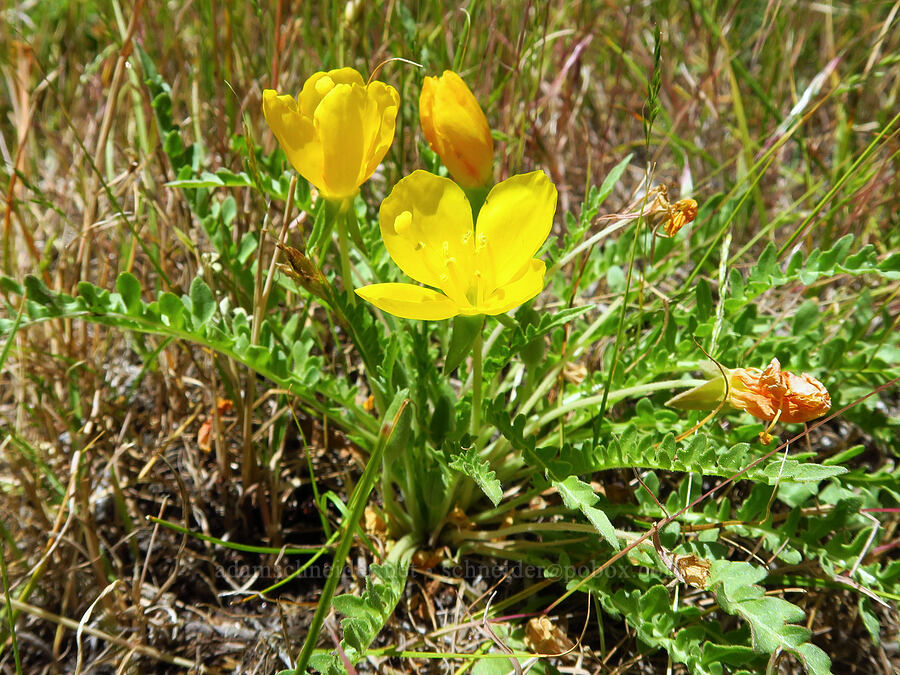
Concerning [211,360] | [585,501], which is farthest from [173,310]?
[585,501]

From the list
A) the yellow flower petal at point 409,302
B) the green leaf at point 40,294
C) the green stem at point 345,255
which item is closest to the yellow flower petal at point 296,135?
the green stem at point 345,255

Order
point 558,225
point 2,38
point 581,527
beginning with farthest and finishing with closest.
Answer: point 2,38
point 558,225
point 581,527

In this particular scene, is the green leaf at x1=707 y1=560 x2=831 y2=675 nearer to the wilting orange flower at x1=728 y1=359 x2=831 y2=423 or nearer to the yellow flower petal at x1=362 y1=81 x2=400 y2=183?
the wilting orange flower at x1=728 y1=359 x2=831 y2=423

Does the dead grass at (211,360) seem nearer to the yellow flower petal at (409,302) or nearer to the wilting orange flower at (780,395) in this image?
the yellow flower petal at (409,302)

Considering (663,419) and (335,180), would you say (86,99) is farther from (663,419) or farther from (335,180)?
(663,419)

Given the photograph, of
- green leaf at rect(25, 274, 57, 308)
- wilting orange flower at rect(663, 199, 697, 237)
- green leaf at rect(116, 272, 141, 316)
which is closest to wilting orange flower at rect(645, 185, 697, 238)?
wilting orange flower at rect(663, 199, 697, 237)

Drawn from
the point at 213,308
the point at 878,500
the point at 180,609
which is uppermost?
the point at 213,308

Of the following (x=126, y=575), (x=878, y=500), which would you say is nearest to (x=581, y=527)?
(x=878, y=500)
